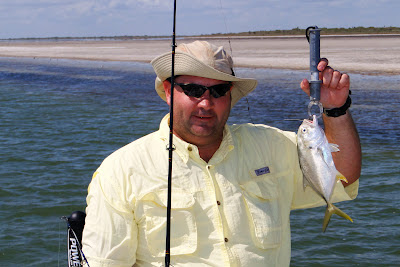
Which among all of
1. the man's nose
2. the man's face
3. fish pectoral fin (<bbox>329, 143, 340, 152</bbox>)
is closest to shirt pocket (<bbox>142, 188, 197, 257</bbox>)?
the man's face

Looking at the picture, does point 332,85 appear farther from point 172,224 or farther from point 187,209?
point 172,224

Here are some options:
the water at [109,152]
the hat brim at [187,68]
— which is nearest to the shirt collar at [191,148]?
the hat brim at [187,68]

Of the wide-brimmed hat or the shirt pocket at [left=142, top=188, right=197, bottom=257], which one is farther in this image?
the wide-brimmed hat

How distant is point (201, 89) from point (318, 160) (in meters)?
0.73

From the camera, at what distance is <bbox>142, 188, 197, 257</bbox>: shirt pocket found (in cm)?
307

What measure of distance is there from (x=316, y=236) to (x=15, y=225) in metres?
3.93

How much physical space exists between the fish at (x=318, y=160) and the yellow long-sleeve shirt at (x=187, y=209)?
0.46ft

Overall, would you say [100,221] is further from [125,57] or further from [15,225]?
[125,57]

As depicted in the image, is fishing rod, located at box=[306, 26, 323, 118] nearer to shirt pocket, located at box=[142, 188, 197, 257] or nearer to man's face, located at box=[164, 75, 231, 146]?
man's face, located at box=[164, 75, 231, 146]

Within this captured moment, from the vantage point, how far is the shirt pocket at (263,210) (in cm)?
317

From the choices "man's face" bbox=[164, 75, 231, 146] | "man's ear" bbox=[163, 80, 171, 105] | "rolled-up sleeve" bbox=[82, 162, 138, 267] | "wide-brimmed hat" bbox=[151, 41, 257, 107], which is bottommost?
"rolled-up sleeve" bbox=[82, 162, 138, 267]

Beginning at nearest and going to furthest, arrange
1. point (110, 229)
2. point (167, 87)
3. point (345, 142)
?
point (110, 229) < point (345, 142) < point (167, 87)

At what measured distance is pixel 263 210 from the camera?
10.6 feet

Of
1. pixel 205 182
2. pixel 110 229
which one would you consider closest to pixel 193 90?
pixel 205 182
